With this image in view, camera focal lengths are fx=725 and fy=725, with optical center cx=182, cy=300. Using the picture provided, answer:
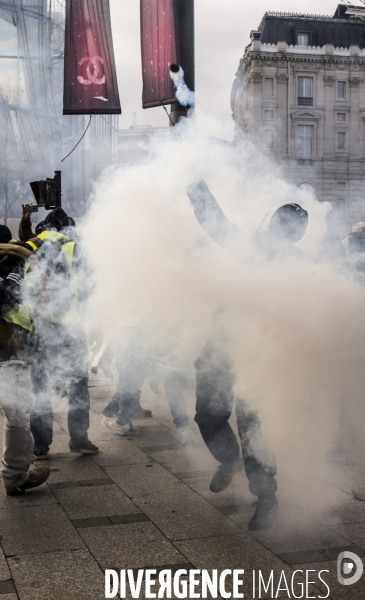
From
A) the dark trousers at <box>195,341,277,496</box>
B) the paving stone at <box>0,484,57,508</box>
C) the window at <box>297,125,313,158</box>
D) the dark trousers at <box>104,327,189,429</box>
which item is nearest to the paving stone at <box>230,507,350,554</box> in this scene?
the dark trousers at <box>195,341,277,496</box>

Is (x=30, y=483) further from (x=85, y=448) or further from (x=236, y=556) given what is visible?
(x=236, y=556)

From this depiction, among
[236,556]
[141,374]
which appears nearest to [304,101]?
[141,374]

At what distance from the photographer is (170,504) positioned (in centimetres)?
420

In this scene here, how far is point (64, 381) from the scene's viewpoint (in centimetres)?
550

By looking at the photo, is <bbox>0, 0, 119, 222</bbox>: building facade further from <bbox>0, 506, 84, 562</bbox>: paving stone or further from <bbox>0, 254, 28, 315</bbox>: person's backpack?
<bbox>0, 506, 84, 562</bbox>: paving stone

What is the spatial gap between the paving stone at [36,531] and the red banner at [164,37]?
16.2ft

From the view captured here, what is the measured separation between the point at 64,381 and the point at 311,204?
3674 millimetres

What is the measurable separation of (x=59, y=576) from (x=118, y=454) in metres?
2.20

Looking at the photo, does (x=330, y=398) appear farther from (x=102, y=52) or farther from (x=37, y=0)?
(x=37, y=0)

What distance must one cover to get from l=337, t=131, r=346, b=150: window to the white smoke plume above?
→ 7847 mm

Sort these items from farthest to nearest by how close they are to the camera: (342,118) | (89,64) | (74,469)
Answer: (342,118), (89,64), (74,469)

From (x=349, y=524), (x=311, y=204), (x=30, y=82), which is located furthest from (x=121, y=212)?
(x=30, y=82)

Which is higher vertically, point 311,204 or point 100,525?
point 311,204

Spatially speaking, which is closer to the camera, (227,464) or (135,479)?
(227,464)
